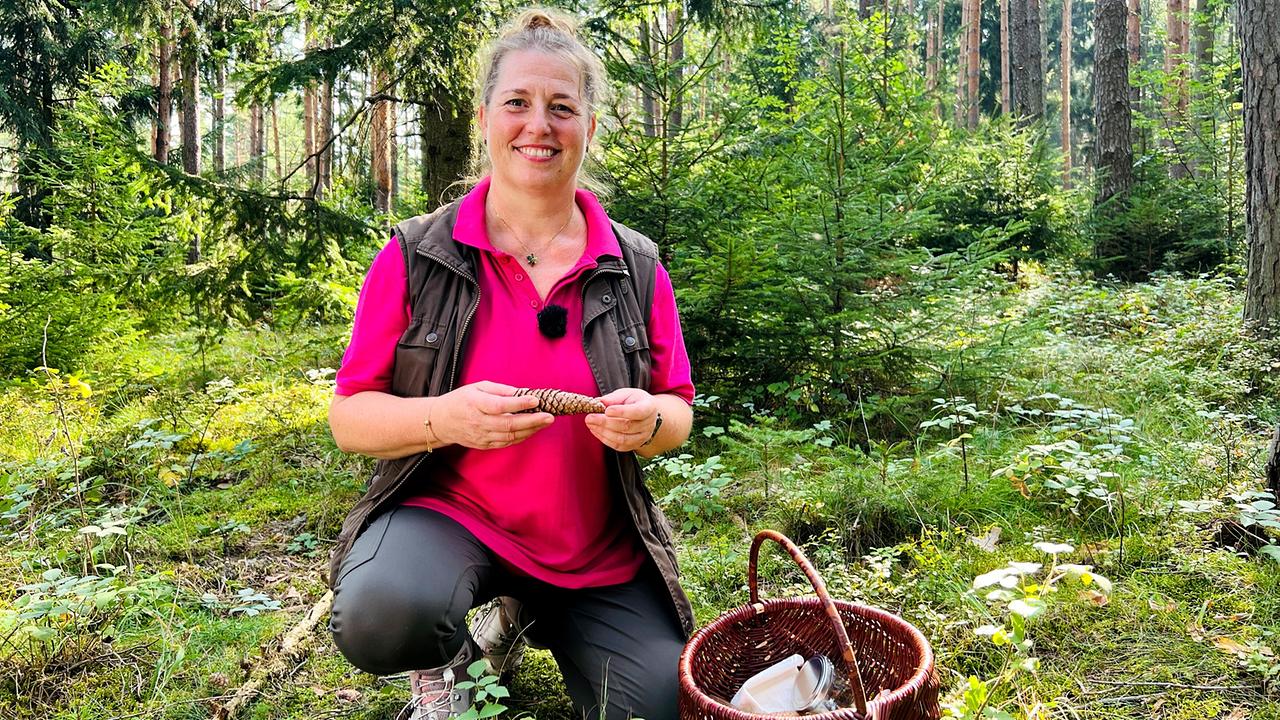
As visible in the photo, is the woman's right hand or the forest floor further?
the forest floor

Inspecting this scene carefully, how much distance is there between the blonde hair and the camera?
6.63ft

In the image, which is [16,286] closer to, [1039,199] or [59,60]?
[59,60]

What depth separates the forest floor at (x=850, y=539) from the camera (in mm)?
2115

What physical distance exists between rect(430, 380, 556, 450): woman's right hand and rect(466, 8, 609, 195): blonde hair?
821 mm

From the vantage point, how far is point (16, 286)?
18.3ft

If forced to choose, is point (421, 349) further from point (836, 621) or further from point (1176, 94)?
point (1176, 94)

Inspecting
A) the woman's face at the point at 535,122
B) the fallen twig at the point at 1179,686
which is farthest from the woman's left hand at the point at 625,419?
the fallen twig at the point at 1179,686

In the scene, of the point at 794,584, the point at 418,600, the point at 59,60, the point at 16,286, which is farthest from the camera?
the point at 59,60

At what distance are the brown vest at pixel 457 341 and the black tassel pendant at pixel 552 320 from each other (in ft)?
0.23

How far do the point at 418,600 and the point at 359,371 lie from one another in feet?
1.81

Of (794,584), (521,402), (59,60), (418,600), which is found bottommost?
(794,584)

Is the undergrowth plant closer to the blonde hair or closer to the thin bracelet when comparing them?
the thin bracelet

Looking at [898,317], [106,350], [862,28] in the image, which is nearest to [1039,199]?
[862,28]

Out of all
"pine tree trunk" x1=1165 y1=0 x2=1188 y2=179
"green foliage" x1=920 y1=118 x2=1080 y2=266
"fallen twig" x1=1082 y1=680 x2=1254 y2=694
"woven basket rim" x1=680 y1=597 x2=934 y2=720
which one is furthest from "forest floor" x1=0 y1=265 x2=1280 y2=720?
"pine tree trunk" x1=1165 y1=0 x2=1188 y2=179
